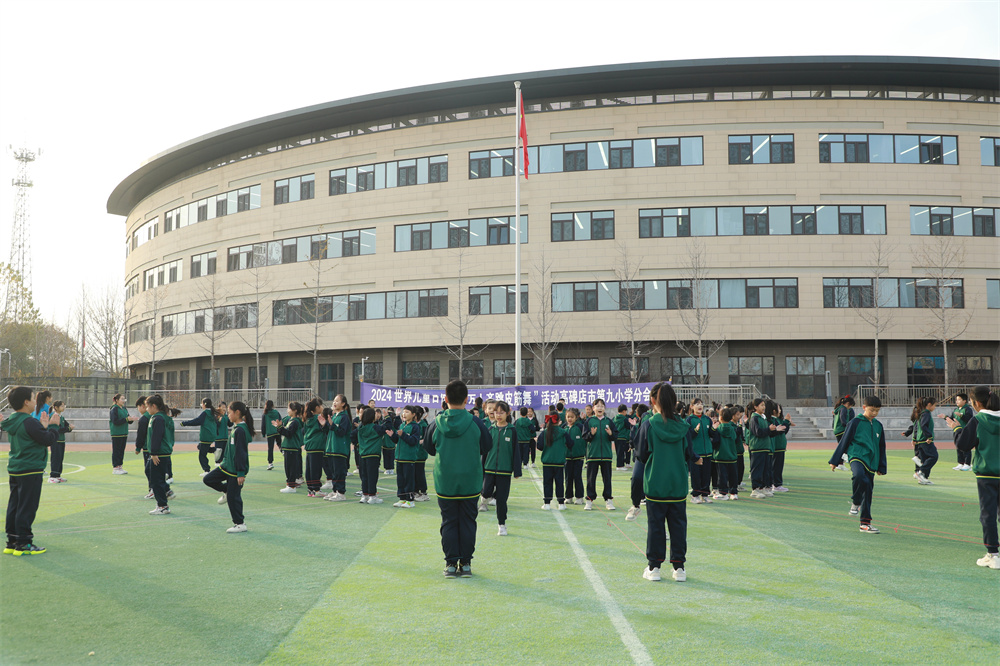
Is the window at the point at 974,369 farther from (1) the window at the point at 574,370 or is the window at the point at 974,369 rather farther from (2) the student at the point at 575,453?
(2) the student at the point at 575,453

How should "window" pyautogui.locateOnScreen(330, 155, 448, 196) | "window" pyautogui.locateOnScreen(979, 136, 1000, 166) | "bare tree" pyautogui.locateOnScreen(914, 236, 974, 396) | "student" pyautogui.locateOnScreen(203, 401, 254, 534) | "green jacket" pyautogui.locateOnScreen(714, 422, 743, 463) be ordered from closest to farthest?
"student" pyautogui.locateOnScreen(203, 401, 254, 534), "green jacket" pyautogui.locateOnScreen(714, 422, 743, 463), "bare tree" pyautogui.locateOnScreen(914, 236, 974, 396), "window" pyautogui.locateOnScreen(979, 136, 1000, 166), "window" pyautogui.locateOnScreen(330, 155, 448, 196)

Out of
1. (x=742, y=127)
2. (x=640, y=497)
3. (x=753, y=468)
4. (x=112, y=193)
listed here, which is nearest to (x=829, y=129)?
(x=742, y=127)

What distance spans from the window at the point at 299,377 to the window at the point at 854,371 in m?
33.4

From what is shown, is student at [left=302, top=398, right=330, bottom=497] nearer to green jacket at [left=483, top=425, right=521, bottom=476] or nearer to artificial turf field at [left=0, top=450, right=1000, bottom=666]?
artificial turf field at [left=0, top=450, right=1000, bottom=666]

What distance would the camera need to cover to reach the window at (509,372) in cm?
4106

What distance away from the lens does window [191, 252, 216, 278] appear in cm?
4884

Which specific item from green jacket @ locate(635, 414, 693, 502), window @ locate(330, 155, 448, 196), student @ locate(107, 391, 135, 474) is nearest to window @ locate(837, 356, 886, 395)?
window @ locate(330, 155, 448, 196)

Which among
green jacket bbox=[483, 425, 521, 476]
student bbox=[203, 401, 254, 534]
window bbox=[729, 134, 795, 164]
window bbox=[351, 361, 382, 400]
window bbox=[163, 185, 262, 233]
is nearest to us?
student bbox=[203, 401, 254, 534]

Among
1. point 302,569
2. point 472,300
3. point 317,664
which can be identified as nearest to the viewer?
point 317,664

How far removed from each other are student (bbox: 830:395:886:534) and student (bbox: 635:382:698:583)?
3.97 m

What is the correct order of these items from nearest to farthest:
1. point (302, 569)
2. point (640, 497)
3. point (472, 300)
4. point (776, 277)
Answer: point (302, 569) → point (640, 497) → point (776, 277) → point (472, 300)

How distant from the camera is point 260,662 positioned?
4.88 meters

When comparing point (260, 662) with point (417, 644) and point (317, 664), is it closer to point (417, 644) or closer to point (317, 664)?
point (317, 664)

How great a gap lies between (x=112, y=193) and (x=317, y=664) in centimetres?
6380
